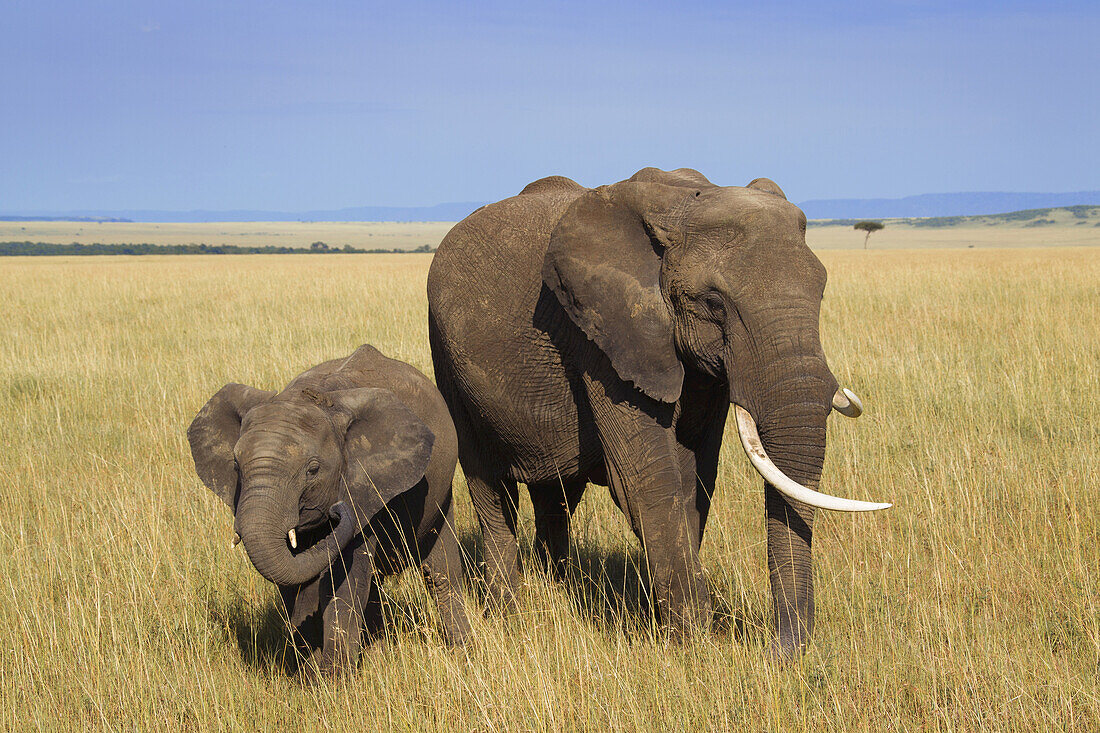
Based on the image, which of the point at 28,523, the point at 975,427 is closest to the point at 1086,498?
the point at 975,427

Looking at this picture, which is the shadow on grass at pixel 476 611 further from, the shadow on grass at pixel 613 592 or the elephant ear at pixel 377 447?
the elephant ear at pixel 377 447

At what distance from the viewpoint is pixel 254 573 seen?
5184mm

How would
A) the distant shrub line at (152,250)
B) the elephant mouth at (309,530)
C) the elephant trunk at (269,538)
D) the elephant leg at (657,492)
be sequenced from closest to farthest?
the elephant trunk at (269,538), the elephant mouth at (309,530), the elephant leg at (657,492), the distant shrub line at (152,250)

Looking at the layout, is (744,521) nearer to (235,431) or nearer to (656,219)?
(656,219)

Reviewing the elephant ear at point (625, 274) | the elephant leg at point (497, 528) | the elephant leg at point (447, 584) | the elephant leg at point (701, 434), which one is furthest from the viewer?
the elephant leg at point (497, 528)

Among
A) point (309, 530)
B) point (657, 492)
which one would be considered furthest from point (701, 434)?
point (309, 530)

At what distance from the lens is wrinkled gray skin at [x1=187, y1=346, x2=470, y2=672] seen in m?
3.37

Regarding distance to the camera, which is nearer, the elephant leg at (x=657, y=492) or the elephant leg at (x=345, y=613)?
the elephant leg at (x=345, y=613)

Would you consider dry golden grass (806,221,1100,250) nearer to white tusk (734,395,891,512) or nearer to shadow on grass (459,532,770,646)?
shadow on grass (459,532,770,646)

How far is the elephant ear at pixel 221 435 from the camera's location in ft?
12.6

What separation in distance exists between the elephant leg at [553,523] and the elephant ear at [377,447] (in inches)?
61.0

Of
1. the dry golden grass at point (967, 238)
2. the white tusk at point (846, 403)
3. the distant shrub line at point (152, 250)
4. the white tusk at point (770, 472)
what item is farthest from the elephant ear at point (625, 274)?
the distant shrub line at point (152, 250)

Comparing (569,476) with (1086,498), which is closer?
(569,476)

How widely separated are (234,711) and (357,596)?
2.28 ft
